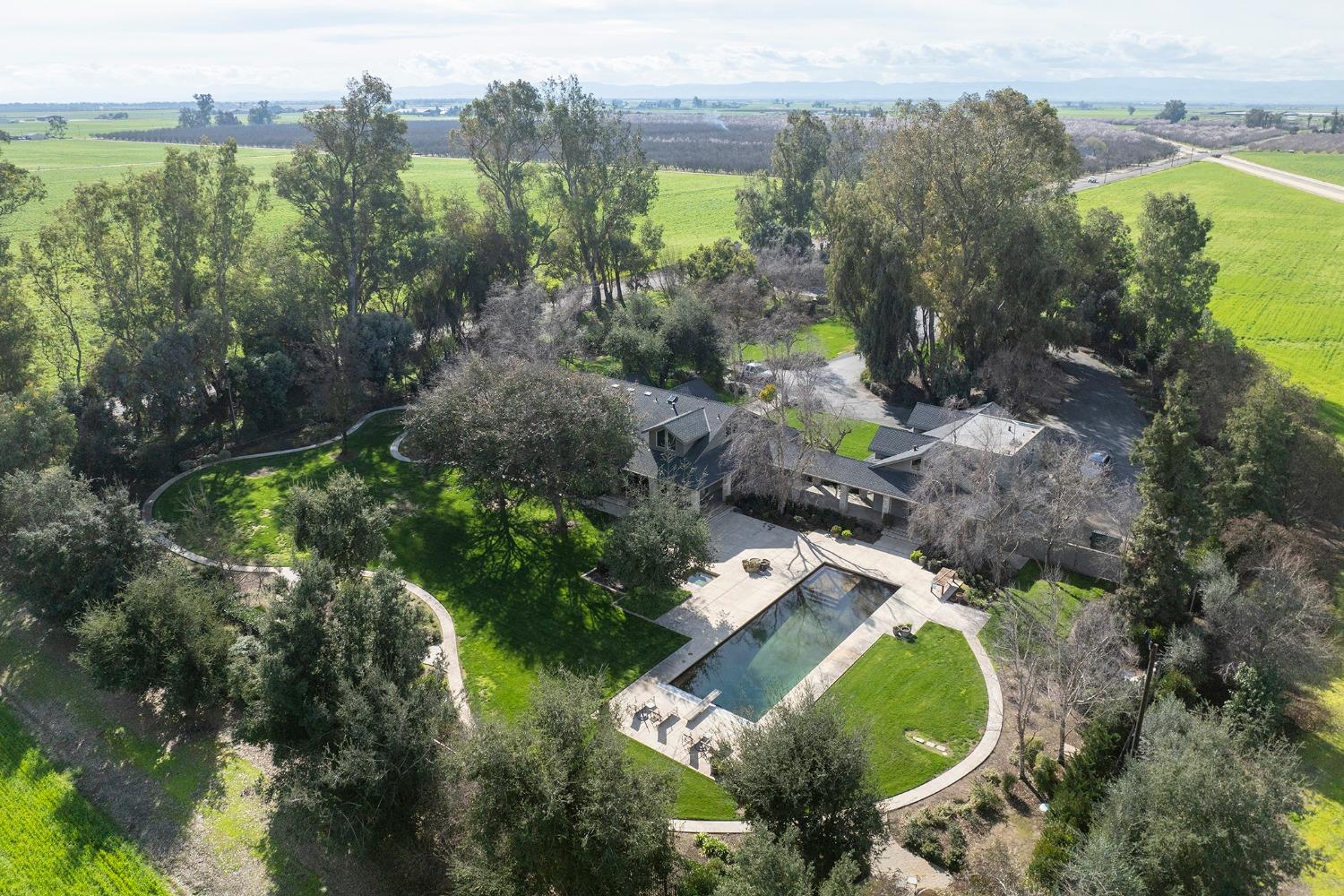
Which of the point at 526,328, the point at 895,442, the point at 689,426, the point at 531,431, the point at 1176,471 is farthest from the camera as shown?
the point at 526,328

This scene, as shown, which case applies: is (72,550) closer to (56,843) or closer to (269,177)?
(56,843)

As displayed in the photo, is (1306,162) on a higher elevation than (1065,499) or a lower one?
higher

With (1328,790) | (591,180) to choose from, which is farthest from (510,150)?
(1328,790)

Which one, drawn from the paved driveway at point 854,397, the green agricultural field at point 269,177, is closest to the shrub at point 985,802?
the paved driveway at point 854,397

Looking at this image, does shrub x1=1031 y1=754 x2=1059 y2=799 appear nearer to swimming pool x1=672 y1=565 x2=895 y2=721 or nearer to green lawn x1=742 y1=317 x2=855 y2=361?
swimming pool x1=672 y1=565 x2=895 y2=721

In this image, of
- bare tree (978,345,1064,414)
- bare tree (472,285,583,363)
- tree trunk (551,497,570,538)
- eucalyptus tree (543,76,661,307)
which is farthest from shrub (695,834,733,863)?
eucalyptus tree (543,76,661,307)
